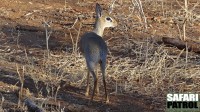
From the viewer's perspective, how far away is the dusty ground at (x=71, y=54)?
23.7 ft

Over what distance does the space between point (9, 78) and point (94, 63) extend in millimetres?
1467

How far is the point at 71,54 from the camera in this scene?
889cm

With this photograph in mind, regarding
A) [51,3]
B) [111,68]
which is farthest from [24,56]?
[51,3]

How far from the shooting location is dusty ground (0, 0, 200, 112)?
23.7 ft
